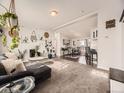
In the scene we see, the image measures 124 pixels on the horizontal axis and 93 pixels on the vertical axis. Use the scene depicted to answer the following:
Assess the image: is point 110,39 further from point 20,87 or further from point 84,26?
point 20,87

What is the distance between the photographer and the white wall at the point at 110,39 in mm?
3400

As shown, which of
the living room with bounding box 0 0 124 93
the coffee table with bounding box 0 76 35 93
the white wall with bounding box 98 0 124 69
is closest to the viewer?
the coffee table with bounding box 0 76 35 93

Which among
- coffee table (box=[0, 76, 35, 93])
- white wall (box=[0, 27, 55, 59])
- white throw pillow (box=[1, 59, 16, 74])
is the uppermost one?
white wall (box=[0, 27, 55, 59])

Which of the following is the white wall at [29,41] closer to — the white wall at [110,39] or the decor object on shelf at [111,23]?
the white wall at [110,39]

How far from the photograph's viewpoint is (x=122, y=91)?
1974 millimetres

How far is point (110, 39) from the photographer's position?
12.1ft

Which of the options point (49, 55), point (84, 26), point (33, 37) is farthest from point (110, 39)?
point (33, 37)

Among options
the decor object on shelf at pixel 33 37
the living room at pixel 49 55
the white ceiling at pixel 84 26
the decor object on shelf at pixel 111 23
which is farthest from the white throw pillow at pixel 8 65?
the decor object on shelf at pixel 33 37

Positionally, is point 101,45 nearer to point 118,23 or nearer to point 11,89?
point 118,23

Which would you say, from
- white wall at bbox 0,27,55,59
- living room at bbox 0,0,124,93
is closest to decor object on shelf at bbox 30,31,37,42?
living room at bbox 0,0,124,93

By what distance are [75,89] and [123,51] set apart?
2.08 metres

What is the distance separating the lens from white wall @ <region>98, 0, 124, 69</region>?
11.2ft

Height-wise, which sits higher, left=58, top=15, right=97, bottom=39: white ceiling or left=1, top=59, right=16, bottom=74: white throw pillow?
left=58, top=15, right=97, bottom=39: white ceiling

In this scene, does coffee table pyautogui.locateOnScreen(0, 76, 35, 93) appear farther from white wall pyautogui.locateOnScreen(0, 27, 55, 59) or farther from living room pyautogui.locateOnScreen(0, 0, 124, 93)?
white wall pyautogui.locateOnScreen(0, 27, 55, 59)
